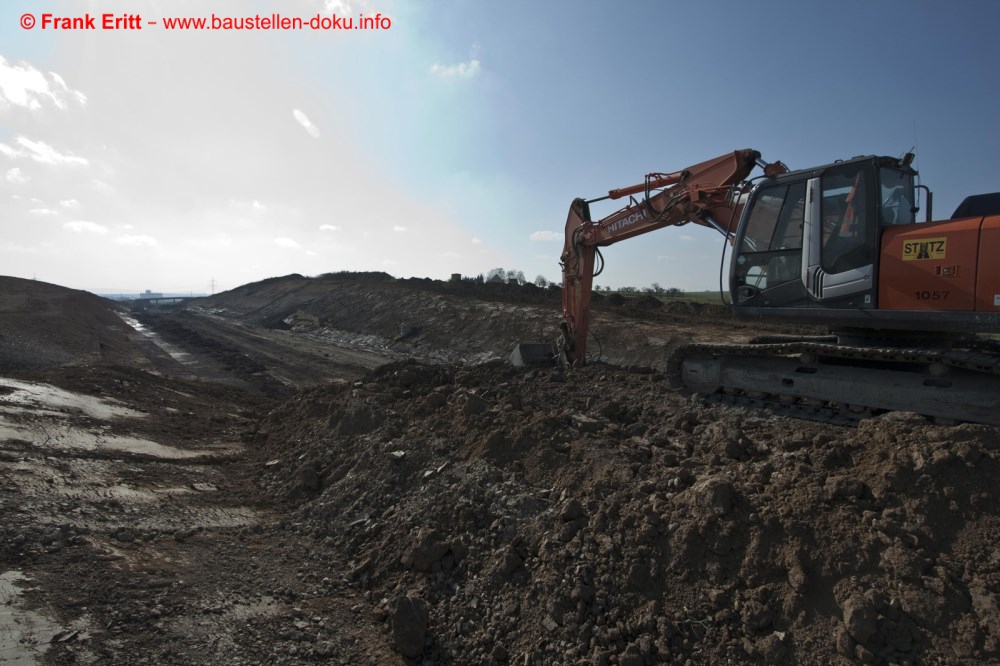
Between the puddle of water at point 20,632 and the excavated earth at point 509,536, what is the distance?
0.05 ft

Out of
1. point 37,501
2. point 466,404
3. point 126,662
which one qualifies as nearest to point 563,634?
point 126,662

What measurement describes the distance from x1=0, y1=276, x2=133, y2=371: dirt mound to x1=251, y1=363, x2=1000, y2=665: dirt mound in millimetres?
Result: 14598

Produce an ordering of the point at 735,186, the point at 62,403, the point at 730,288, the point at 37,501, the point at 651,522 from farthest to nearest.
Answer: the point at 62,403, the point at 735,186, the point at 730,288, the point at 37,501, the point at 651,522

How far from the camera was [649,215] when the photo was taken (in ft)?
28.8

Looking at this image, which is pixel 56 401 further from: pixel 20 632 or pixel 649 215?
pixel 649 215

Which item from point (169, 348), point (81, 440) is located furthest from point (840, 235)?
point (169, 348)

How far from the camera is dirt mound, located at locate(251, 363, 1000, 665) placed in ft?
11.1

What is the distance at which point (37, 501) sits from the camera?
5480mm

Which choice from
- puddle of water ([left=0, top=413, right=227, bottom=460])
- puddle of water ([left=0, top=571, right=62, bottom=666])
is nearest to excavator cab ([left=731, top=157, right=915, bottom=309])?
puddle of water ([left=0, top=571, right=62, bottom=666])

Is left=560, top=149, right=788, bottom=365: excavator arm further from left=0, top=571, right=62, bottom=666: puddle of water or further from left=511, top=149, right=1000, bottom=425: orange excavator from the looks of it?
left=0, top=571, right=62, bottom=666: puddle of water

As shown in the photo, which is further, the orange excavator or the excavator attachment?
the excavator attachment

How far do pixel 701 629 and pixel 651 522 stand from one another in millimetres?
813

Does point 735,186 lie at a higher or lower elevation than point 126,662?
higher

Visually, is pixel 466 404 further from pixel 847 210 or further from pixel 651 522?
pixel 847 210
